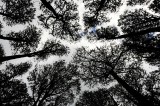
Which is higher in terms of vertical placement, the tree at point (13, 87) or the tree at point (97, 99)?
the tree at point (13, 87)

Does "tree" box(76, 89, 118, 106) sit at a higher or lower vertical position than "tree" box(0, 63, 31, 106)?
lower

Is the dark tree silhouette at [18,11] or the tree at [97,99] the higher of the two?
the dark tree silhouette at [18,11]

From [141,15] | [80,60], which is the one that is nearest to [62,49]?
[80,60]

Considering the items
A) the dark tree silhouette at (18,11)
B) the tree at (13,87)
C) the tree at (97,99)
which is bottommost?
the tree at (97,99)

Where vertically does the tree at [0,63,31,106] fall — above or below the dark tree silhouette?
below

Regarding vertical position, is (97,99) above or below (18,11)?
below

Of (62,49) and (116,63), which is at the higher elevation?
(62,49)

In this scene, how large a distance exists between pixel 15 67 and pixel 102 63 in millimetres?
7688

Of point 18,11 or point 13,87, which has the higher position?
point 18,11

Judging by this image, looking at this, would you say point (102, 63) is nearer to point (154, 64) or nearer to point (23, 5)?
point (154, 64)

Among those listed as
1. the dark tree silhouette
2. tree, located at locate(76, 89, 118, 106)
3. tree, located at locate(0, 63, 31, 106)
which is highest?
the dark tree silhouette

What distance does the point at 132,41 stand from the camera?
11.9 metres

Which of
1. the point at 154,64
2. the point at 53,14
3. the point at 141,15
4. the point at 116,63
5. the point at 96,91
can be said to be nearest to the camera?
the point at 141,15

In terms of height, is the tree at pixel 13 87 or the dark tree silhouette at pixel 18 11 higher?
the dark tree silhouette at pixel 18 11
